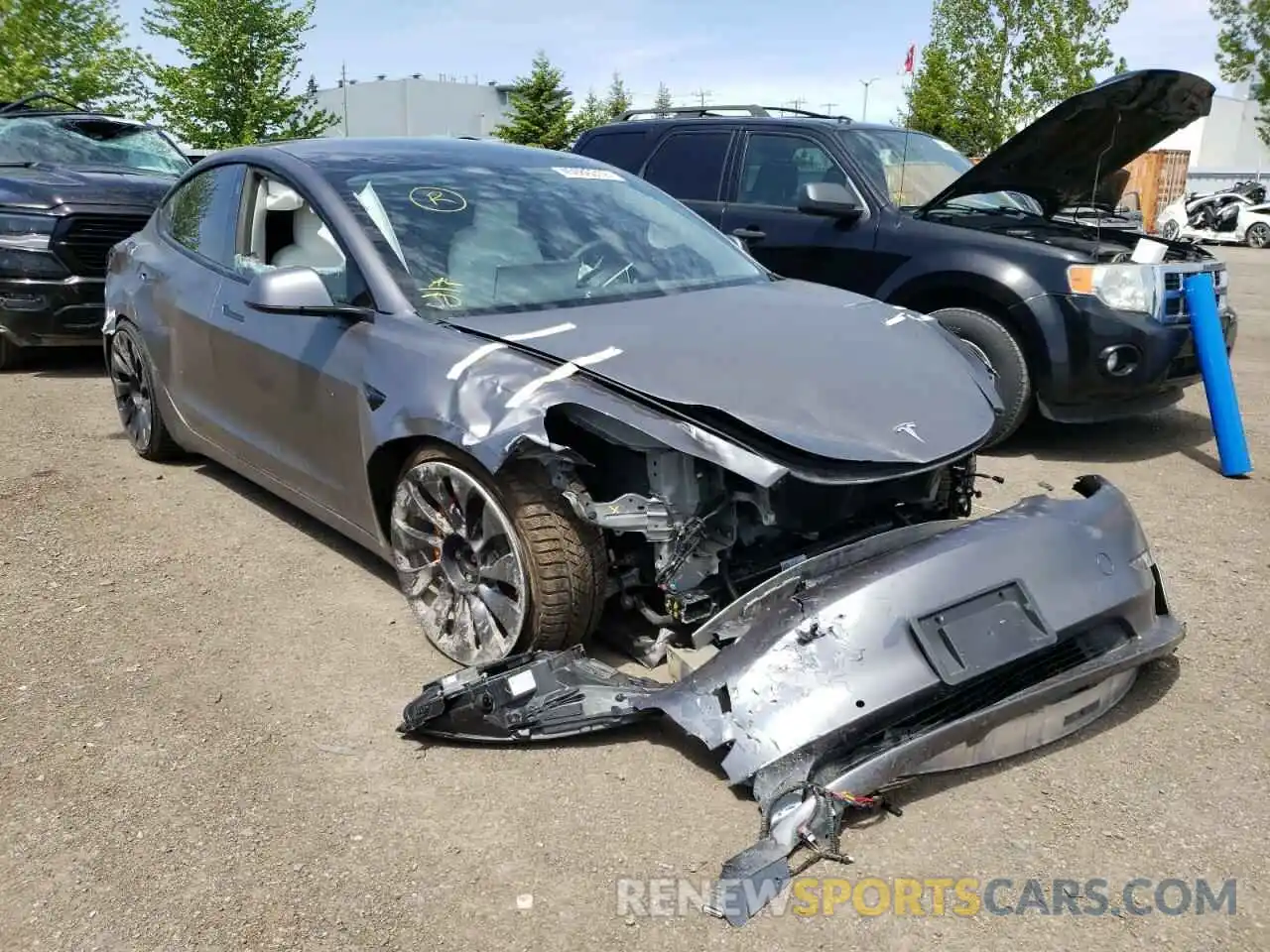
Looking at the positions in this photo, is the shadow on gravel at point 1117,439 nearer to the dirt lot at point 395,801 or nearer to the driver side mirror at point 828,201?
the driver side mirror at point 828,201

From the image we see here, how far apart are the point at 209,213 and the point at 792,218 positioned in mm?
3641

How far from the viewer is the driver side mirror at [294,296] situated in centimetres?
347

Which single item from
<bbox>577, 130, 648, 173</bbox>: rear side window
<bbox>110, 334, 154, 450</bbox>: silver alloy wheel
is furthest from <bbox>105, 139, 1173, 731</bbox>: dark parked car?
<bbox>577, 130, 648, 173</bbox>: rear side window

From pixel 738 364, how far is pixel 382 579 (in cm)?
182

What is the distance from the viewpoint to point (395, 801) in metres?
2.81

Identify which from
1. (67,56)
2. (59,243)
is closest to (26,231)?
(59,243)

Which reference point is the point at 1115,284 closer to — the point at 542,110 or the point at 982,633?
the point at 982,633

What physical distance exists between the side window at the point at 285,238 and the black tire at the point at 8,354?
4824mm

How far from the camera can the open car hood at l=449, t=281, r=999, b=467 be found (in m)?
2.93

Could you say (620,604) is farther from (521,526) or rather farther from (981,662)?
(981,662)

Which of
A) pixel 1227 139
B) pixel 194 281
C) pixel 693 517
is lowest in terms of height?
pixel 693 517

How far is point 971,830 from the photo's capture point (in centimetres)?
265

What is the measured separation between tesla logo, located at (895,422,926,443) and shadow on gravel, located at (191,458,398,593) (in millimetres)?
2073

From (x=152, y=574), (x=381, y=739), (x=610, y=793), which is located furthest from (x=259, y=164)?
(x=610, y=793)
